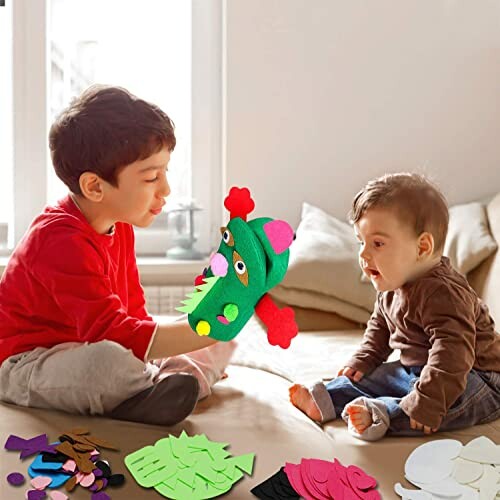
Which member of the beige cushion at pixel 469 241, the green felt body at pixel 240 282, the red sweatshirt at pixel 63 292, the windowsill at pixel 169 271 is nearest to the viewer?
the green felt body at pixel 240 282

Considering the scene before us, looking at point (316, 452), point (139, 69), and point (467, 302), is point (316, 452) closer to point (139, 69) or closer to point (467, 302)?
point (467, 302)

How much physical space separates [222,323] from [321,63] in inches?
63.9

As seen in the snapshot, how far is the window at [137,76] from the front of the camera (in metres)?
2.86

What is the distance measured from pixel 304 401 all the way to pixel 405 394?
191 millimetres

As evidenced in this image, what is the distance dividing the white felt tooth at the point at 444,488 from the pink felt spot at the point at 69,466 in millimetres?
517

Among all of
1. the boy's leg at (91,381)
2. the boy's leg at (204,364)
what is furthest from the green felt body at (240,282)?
the boy's leg at (204,364)

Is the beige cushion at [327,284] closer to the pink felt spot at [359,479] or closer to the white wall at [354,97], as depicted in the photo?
the white wall at [354,97]

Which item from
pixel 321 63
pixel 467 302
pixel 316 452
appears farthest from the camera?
pixel 321 63

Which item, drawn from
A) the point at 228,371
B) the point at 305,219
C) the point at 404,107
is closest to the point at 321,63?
the point at 404,107

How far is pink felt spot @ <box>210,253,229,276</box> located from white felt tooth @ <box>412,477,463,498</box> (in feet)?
1.52

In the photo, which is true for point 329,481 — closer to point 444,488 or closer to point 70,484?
point 444,488

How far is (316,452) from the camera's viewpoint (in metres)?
1.38

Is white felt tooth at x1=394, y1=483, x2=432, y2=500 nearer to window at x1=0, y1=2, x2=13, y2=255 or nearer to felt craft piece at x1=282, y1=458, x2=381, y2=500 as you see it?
felt craft piece at x1=282, y1=458, x2=381, y2=500

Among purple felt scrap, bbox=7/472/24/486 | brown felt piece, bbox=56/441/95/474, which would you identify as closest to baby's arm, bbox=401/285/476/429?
brown felt piece, bbox=56/441/95/474
